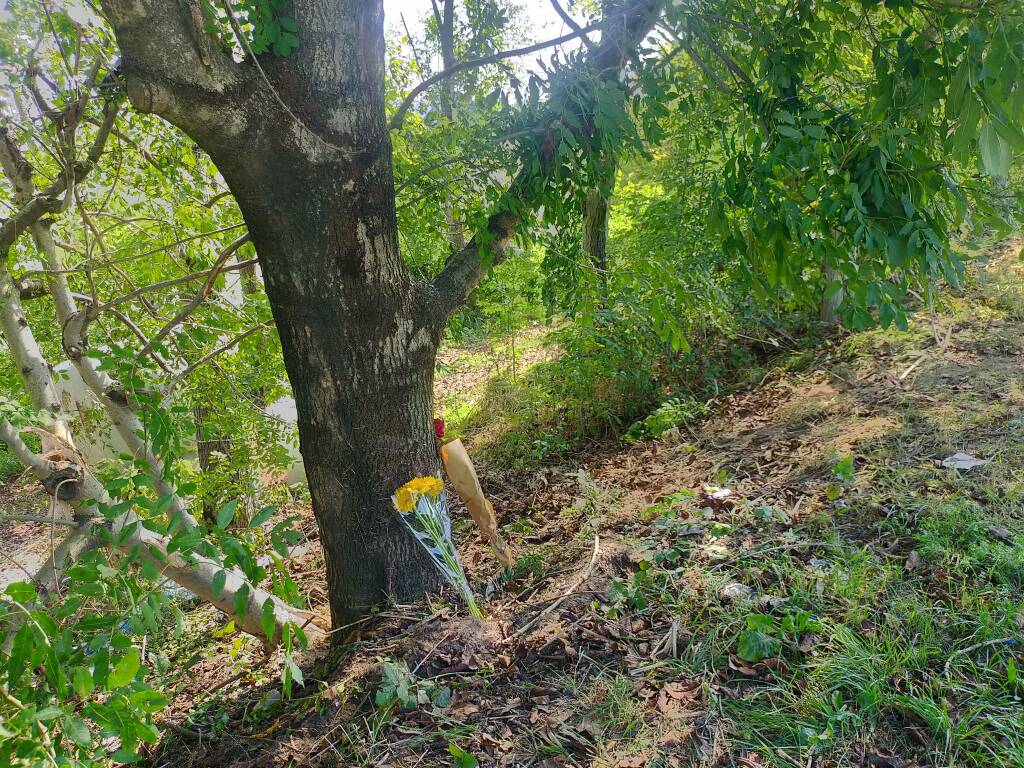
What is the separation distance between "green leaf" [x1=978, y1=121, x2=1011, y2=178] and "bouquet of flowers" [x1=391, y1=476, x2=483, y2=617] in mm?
2019

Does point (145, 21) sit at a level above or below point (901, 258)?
above

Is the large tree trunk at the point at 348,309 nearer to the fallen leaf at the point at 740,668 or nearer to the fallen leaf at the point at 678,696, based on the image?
the fallen leaf at the point at 678,696

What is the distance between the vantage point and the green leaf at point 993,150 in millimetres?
1601

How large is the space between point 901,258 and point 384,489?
2.11 m

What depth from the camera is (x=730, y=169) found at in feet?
7.63

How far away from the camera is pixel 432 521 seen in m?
2.44

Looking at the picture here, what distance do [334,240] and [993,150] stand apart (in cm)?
204

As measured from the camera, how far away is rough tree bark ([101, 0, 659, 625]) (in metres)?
1.97

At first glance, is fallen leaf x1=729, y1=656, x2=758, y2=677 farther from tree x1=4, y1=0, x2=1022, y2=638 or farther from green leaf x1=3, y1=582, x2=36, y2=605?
green leaf x1=3, y1=582, x2=36, y2=605

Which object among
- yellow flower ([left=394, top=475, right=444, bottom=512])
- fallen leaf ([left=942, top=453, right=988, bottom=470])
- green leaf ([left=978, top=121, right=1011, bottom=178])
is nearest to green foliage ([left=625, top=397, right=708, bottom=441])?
fallen leaf ([left=942, top=453, right=988, bottom=470])

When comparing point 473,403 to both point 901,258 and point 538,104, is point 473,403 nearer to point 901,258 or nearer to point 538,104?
point 538,104

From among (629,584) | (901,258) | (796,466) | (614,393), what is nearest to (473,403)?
(614,393)

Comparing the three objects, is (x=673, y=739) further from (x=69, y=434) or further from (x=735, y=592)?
(x=69, y=434)

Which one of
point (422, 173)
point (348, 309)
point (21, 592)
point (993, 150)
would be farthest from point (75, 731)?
point (993, 150)
